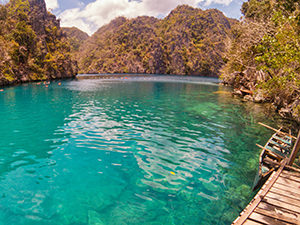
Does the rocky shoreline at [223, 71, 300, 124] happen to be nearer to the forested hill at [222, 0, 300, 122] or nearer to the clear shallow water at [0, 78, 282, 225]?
the forested hill at [222, 0, 300, 122]

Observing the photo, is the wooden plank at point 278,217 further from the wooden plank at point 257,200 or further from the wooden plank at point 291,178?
the wooden plank at point 291,178

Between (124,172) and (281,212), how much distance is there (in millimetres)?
6227

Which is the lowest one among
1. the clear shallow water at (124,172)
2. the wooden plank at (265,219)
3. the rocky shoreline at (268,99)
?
the clear shallow water at (124,172)

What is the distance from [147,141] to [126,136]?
1.81 meters

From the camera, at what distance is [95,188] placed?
729 cm

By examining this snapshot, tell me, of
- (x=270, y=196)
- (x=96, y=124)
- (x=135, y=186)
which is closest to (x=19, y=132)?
(x=96, y=124)

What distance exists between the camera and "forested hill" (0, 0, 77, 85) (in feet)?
182

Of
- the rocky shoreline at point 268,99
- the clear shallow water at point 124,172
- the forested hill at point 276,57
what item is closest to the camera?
the clear shallow water at point 124,172

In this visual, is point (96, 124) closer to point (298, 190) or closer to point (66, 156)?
point (66, 156)

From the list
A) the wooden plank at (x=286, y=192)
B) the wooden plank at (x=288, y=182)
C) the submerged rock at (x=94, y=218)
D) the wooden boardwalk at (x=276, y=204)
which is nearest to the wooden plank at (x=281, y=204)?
the wooden boardwalk at (x=276, y=204)

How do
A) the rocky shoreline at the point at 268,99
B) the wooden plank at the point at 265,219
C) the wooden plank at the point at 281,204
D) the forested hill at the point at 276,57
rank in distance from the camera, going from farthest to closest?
the rocky shoreline at the point at 268,99
the forested hill at the point at 276,57
the wooden plank at the point at 281,204
the wooden plank at the point at 265,219

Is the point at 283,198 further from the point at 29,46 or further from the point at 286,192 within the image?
the point at 29,46

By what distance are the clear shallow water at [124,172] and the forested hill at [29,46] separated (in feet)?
164

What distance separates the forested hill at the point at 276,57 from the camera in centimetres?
1345
